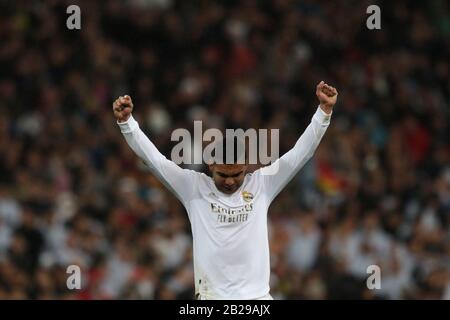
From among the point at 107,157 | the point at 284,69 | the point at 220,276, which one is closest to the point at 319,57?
the point at 284,69

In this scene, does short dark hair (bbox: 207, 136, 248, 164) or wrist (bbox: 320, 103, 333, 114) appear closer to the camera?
short dark hair (bbox: 207, 136, 248, 164)

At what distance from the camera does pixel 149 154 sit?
340 inches

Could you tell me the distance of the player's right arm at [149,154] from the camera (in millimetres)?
8508

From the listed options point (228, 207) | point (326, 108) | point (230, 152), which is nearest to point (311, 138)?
point (326, 108)

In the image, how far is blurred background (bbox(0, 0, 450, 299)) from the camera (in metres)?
14.3

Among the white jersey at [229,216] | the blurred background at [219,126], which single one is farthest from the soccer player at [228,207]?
the blurred background at [219,126]

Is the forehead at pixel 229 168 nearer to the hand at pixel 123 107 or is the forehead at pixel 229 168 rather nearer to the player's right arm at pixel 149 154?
the player's right arm at pixel 149 154

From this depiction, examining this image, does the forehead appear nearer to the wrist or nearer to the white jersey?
the white jersey

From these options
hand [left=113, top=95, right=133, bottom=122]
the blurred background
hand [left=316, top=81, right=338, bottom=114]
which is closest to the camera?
hand [left=113, top=95, right=133, bottom=122]

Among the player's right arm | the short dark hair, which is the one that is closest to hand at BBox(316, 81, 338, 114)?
the short dark hair

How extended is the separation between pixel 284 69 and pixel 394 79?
1.70 metres

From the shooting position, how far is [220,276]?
336 inches

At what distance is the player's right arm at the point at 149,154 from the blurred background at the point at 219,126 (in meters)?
3.60

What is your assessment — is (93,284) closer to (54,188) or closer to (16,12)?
(54,188)
